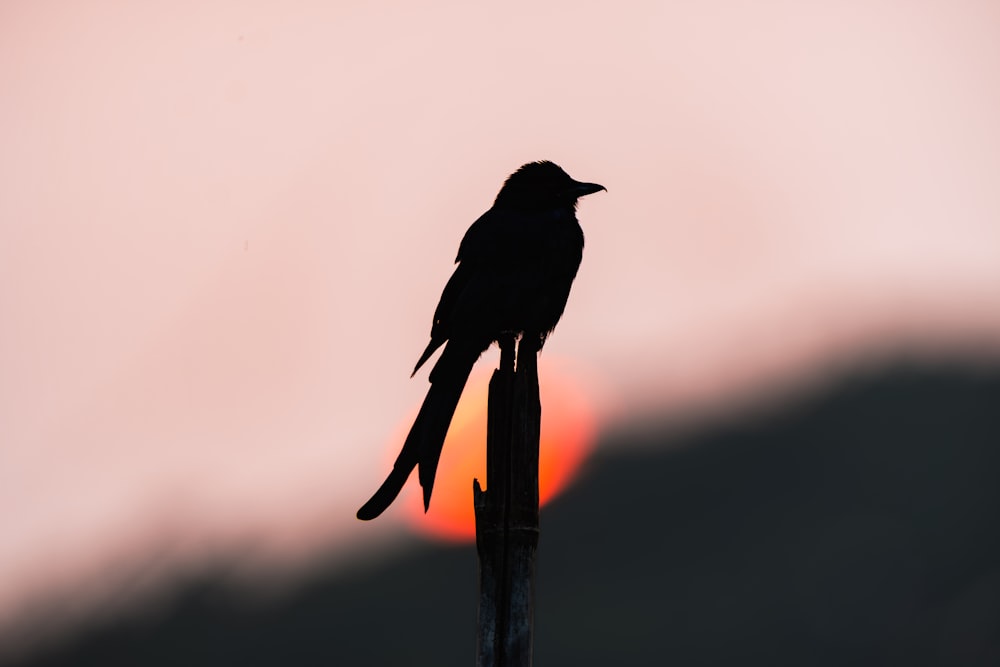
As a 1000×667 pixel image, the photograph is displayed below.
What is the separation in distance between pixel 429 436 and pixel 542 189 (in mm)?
3608

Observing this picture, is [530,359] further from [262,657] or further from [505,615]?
[262,657]

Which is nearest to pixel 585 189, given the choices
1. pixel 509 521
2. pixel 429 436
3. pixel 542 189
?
pixel 542 189

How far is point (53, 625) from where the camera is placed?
551 ft

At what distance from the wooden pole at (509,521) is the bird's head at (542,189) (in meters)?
3.94

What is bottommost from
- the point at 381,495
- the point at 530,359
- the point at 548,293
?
the point at 381,495

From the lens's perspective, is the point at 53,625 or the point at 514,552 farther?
the point at 53,625

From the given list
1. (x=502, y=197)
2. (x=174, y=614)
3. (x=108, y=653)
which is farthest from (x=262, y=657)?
(x=502, y=197)

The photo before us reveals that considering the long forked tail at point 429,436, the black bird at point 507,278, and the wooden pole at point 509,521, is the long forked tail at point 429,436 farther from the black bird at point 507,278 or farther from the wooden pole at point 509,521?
the wooden pole at point 509,521

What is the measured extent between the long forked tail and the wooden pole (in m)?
0.57

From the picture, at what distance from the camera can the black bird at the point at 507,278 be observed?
9616 mm

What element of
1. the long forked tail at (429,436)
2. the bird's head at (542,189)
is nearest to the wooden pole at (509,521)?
the long forked tail at (429,436)

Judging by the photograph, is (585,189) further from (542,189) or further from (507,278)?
(507,278)

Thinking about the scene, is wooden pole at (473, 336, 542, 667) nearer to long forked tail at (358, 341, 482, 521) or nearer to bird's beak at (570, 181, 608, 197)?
long forked tail at (358, 341, 482, 521)

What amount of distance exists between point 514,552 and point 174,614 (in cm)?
19115
